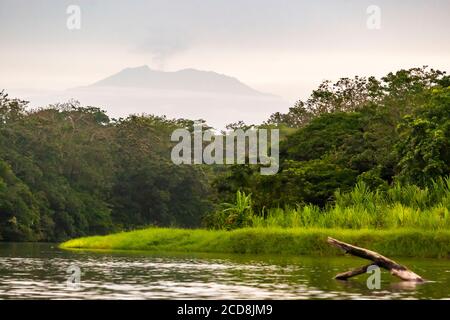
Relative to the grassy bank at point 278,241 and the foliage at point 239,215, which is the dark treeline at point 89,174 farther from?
the foliage at point 239,215

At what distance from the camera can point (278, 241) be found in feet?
141

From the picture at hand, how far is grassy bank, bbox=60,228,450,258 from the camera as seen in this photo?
39.5 metres

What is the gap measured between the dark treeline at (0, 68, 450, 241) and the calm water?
59.7ft

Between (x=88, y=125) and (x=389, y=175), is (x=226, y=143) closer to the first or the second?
(x=88, y=125)

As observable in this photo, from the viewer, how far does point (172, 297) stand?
20266 millimetres

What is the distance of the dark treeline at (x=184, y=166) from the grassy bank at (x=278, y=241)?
20.5ft

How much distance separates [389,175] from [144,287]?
33147 mm

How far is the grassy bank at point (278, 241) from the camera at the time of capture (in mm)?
39531

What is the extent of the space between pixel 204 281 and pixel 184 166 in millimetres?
65302
